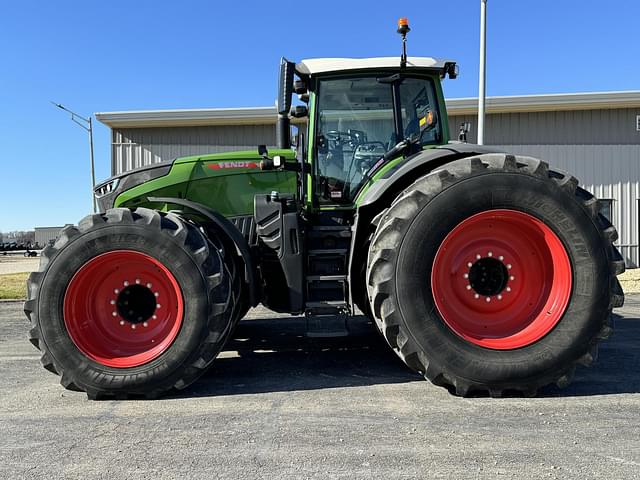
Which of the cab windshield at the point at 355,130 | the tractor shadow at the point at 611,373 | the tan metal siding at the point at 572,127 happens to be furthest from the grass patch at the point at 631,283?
the cab windshield at the point at 355,130

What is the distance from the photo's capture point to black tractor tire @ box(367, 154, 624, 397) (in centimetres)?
318

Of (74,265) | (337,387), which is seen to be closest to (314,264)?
(337,387)

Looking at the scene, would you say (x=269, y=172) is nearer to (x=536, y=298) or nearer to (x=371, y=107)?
(x=371, y=107)

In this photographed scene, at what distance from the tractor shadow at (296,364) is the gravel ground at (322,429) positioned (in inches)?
1.0

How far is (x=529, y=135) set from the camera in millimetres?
13695

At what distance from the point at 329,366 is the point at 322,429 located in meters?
1.35

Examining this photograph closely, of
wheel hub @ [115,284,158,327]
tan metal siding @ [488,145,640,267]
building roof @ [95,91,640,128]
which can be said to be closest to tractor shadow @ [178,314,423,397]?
wheel hub @ [115,284,158,327]

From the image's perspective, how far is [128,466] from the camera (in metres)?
2.33

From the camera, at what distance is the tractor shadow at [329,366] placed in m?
3.51

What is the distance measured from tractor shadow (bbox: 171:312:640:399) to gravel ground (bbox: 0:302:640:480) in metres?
0.02

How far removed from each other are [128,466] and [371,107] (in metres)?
3.35

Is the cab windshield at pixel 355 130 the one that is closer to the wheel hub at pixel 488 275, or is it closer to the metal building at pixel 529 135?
the wheel hub at pixel 488 275

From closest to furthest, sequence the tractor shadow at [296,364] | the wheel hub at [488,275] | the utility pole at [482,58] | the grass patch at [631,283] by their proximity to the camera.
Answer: the wheel hub at [488,275] → the tractor shadow at [296,364] → the grass patch at [631,283] → the utility pole at [482,58]

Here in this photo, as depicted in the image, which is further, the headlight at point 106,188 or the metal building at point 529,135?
the metal building at point 529,135
